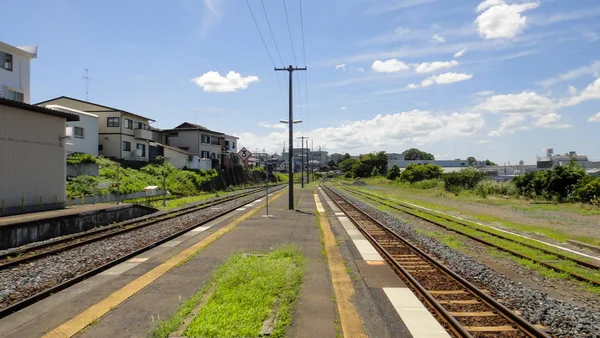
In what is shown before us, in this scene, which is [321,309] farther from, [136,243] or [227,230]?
[227,230]

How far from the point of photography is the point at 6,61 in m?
27.8

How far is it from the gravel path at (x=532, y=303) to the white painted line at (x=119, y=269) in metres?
7.58

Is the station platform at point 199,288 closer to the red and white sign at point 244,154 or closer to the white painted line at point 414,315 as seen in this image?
the white painted line at point 414,315

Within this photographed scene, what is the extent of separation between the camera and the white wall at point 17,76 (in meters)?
27.5

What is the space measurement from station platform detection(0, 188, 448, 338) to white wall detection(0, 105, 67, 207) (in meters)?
10.3

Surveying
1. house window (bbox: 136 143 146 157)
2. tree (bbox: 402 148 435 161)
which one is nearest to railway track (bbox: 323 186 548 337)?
house window (bbox: 136 143 146 157)

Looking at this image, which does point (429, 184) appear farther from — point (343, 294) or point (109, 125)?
point (343, 294)

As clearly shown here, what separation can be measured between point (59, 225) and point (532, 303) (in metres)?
16.2

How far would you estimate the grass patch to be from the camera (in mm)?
5281

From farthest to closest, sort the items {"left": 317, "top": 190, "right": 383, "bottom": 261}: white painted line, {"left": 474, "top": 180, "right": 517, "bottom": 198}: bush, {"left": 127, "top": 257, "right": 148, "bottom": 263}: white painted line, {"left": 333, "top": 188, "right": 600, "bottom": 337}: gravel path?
{"left": 474, "top": 180, "right": 517, "bottom": 198}: bush
{"left": 317, "top": 190, "right": 383, "bottom": 261}: white painted line
{"left": 127, "top": 257, "right": 148, "bottom": 263}: white painted line
{"left": 333, "top": 188, "right": 600, "bottom": 337}: gravel path

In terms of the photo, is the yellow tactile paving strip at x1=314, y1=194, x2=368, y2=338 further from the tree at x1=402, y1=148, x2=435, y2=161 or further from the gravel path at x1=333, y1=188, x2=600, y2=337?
the tree at x1=402, y1=148, x2=435, y2=161

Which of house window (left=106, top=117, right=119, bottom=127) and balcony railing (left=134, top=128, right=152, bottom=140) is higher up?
house window (left=106, top=117, right=119, bottom=127)

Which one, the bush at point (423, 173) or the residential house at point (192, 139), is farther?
the bush at point (423, 173)

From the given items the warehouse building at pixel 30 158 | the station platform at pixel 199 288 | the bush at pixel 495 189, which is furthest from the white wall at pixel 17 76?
the bush at pixel 495 189
